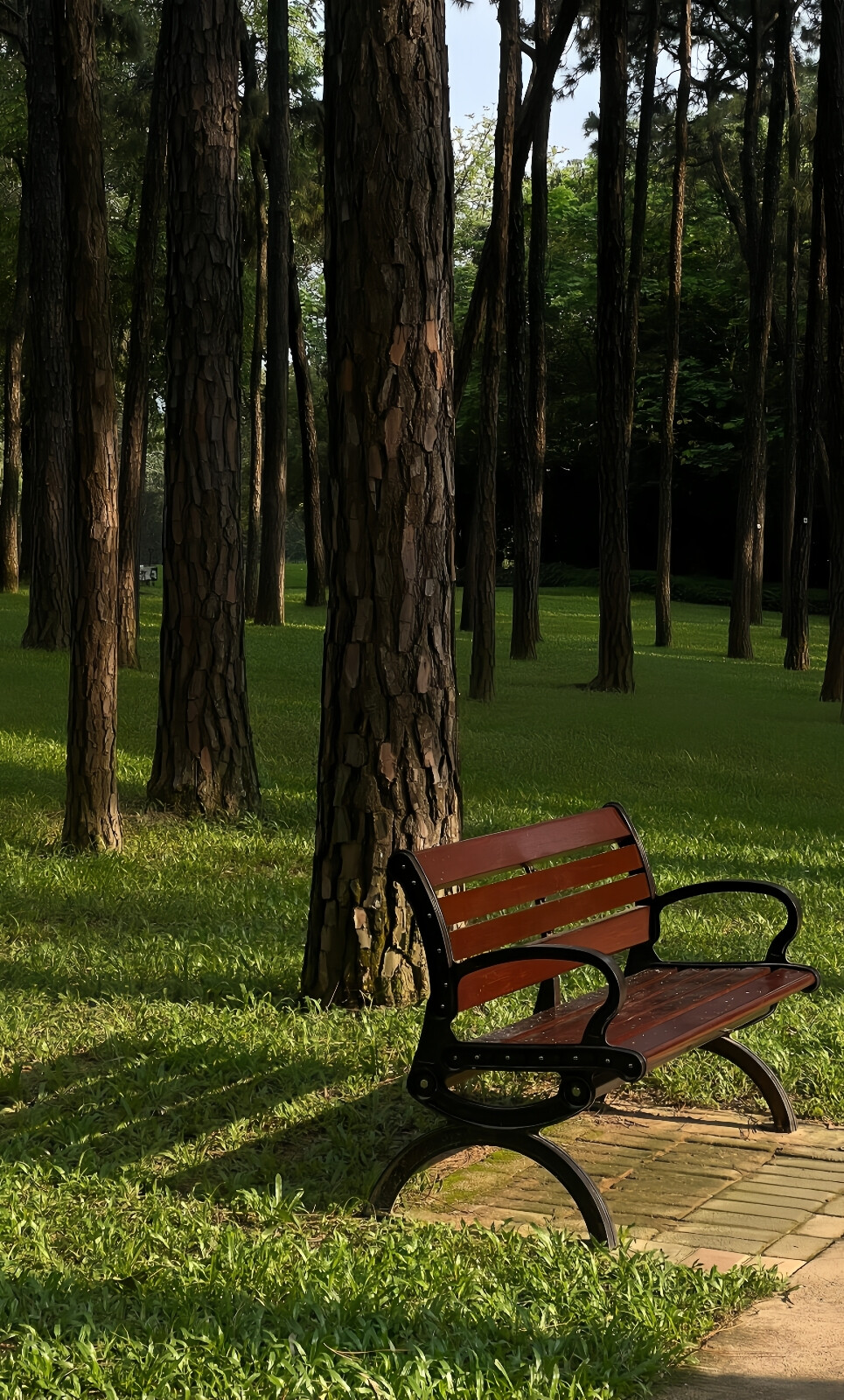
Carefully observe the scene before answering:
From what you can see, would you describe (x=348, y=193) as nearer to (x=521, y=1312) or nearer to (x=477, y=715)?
(x=521, y=1312)

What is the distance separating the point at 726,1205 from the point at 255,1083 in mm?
1702

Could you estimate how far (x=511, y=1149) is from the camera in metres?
4.06

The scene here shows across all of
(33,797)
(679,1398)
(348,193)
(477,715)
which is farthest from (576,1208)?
(477,715)

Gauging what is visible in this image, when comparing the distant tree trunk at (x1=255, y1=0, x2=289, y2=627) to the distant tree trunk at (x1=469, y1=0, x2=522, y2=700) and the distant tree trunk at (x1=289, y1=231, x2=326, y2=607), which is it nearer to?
the distant tree trunk at (x1=289, y1=231, x2=326, y2=607)

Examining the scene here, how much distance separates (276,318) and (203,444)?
1851 cm

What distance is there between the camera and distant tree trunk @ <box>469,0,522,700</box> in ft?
61.1

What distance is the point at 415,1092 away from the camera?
163 inches

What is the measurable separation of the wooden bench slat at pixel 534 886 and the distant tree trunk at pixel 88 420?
14.2 ft

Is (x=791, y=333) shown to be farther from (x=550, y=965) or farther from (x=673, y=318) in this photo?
(x=550, y=965)

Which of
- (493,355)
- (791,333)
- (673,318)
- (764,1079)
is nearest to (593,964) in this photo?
(764,1079)

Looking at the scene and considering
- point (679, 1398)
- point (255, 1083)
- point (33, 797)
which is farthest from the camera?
point (33, 797)

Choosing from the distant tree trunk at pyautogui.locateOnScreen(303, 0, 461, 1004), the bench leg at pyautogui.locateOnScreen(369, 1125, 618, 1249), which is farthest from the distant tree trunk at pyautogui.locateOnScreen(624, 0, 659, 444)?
the bench leg at pyautogui.locateOnScreen(369, 1125, 618, 1249)

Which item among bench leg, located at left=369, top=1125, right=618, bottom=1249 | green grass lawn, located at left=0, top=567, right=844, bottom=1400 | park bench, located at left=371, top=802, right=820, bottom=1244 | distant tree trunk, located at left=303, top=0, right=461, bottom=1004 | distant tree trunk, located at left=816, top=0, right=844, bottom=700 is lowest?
green grass lawn, located at left=0, top=567, right=844, bottom=1400

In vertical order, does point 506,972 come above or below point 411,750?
below
